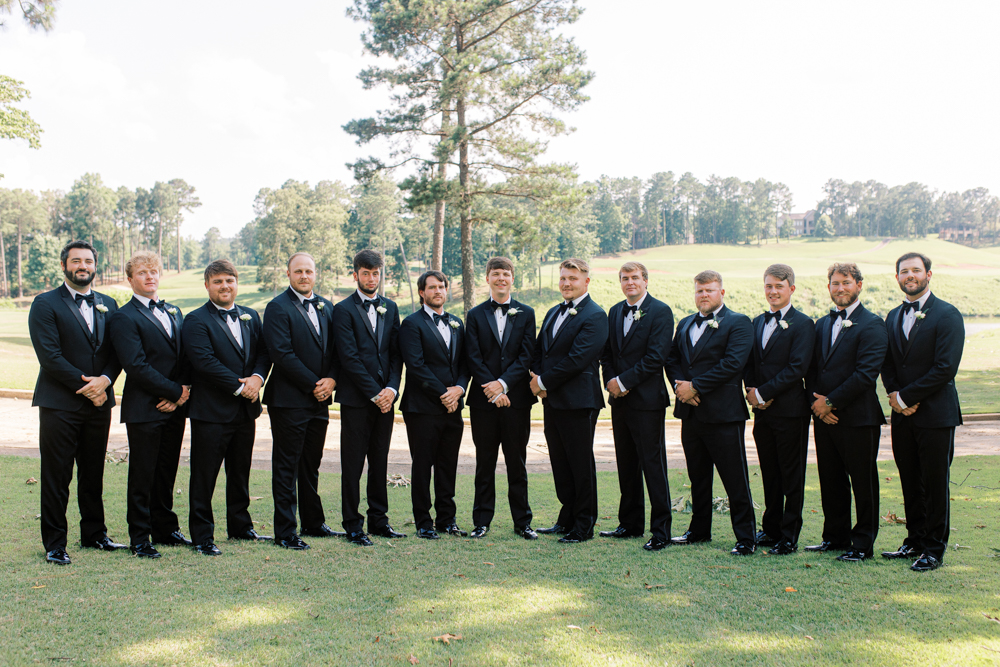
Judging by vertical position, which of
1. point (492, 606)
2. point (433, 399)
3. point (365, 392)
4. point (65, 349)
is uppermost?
point (65, 349)


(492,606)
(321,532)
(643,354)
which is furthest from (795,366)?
(321,532)

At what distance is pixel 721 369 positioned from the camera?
5539mm

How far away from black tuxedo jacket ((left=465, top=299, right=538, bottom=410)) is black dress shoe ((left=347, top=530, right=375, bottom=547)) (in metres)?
1.43

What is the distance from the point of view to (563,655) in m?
3.26

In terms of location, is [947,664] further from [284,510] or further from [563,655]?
[284,510]

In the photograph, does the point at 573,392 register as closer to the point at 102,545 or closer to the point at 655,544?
the point at 655,544

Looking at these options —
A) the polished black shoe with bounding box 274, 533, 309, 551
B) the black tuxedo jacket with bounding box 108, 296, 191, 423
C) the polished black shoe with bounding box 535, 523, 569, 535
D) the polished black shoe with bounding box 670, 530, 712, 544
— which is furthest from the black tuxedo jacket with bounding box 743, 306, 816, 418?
the black tuxedo jacket with bounding box 108, 296, 191, 423

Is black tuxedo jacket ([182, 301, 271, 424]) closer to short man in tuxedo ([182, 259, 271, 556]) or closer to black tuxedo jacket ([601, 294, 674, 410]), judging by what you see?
short man in tuxedo ([182, 259, 271, 556])

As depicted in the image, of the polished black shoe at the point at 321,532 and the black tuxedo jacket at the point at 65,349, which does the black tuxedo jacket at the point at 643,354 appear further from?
the black tuxedo jacket at the point at 65,349

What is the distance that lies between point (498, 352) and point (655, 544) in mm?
2116

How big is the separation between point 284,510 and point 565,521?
2.48m

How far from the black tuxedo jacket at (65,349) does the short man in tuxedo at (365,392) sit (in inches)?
69.8

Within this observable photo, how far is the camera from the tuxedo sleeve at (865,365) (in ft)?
16.9

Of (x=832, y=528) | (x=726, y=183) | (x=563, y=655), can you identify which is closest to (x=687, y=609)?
(x=563, y=655)
